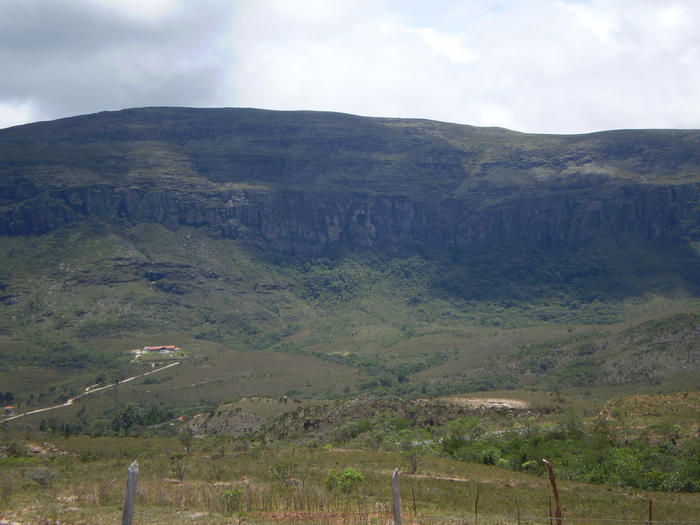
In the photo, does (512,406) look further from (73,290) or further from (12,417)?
(73,290)

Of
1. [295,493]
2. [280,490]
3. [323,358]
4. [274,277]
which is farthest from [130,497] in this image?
[274,277]

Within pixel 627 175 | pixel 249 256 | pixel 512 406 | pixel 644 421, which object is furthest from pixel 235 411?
pixel 627 175

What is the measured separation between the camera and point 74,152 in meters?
192

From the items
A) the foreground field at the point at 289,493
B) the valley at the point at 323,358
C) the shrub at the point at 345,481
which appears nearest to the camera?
the foreground field at the point at 289,493

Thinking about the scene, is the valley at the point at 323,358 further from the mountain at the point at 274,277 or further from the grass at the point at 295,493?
the mountain at the point at 274,277

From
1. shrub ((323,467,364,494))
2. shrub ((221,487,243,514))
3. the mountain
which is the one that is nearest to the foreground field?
shrub ((221,487,243,514))

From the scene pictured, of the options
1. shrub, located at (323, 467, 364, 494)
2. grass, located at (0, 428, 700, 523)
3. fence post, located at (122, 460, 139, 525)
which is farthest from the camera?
shrub, located at (323, 467, 364, 494)

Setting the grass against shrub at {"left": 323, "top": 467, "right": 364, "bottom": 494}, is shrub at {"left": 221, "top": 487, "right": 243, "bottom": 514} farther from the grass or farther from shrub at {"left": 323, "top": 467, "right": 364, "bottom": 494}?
shrub at {"left": 323, "top": 467, "right": 364, "bottom": 494}

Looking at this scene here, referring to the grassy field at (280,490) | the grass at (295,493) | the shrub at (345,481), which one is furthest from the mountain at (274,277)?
the shrub at (345,481)

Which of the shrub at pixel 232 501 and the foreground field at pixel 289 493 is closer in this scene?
the foreground field at pixel 289 493

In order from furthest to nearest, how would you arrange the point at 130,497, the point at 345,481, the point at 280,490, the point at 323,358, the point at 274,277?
the point at 274,277 < the point at 323,358 < the point at 345,481 < the point at 280,490 < the point at 130,497

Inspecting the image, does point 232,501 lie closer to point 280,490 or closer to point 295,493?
point 295,493

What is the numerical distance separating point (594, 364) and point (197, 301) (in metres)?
104

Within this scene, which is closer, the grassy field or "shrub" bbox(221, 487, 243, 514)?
the grassy field
